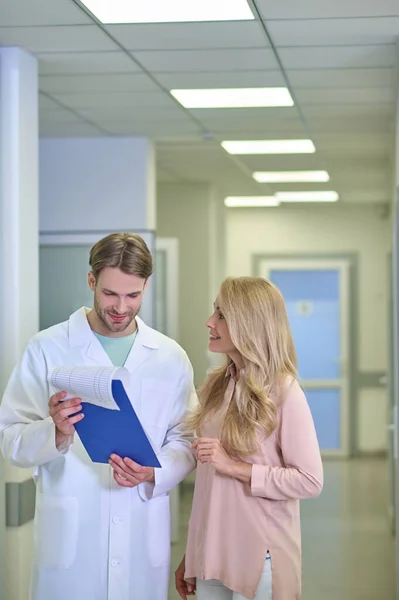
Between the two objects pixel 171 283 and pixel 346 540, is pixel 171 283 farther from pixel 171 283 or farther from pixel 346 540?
pixel 346 540

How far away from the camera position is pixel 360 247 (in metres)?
11.8

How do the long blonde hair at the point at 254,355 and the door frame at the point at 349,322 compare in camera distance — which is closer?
the long blonde hair at the point at 254,355

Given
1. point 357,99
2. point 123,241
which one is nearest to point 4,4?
point 123,241

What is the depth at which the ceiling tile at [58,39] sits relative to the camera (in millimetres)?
3896

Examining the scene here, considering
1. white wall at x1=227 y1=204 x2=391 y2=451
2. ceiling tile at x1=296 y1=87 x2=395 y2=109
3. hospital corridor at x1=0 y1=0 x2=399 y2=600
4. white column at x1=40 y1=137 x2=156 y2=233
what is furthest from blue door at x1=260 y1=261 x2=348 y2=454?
ceiling tile at x1=296 y1=87 x2=395 y2=109

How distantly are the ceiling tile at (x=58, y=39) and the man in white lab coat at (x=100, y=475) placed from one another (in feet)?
4.48

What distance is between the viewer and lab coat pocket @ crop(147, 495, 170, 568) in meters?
2.93

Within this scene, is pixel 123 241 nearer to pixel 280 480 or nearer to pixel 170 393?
pixel 170 393

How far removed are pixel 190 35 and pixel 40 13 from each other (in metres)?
0.64

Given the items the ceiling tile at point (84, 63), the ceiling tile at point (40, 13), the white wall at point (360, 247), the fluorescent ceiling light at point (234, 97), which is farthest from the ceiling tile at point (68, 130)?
the white wall at point (360, 247)

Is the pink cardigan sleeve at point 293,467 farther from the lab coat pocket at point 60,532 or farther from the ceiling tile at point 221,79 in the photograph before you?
the ceiling tile at point 221,79

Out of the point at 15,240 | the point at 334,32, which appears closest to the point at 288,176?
the point at 334,32

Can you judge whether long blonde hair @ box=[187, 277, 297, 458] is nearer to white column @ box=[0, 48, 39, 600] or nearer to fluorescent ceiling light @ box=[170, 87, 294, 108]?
white column @ box=[0, 48, 39, 600]

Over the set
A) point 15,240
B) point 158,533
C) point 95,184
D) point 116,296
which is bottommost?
point 158,533
